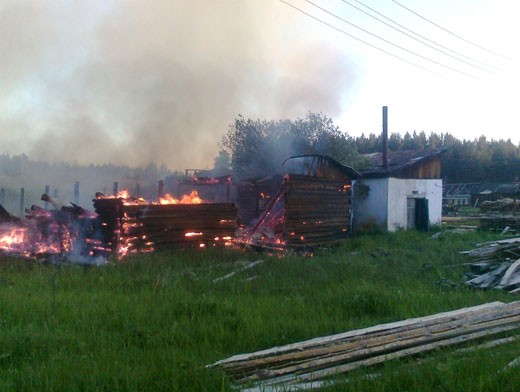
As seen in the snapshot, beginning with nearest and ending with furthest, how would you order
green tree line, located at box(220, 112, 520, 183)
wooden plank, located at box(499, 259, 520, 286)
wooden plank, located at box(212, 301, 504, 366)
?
wooden plank, located at box(212, 301, 504, 366) → wooden plank, located at box(499, 259, 520, 286) → green tree line, located at box(220, 112, 520, 183)

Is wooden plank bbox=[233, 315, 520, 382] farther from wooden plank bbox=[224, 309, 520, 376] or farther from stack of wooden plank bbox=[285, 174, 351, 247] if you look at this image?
stack of wooden plank bbox=[285, 174, 351, 247]

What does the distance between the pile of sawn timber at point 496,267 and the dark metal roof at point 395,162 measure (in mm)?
9644

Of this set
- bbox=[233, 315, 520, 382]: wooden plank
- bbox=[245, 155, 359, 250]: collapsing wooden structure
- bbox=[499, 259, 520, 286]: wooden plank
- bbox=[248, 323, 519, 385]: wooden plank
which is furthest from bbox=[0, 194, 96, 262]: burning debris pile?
bbox=[499, 259, 520, 286]: wooden plank

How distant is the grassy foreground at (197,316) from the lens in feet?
15.0

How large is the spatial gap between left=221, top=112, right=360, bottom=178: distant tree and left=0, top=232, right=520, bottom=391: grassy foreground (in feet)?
49.0

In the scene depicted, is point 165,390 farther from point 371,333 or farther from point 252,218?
point 252,218

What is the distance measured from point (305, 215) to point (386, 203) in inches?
261

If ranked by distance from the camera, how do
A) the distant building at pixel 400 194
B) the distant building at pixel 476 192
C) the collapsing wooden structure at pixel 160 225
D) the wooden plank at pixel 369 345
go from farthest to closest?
the distant building at pixel 476 192, the distant building at pixel 400 194, the collapsing wooden structure at pixel 160 225, the wooden plank at pixel 369 345

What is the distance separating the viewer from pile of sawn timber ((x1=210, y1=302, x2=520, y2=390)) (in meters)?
4.73

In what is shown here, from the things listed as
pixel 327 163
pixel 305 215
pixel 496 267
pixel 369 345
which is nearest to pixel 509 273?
pixel 496 267

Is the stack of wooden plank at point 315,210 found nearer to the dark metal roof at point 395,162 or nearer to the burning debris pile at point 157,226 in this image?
the burning debris pile at point 157,226

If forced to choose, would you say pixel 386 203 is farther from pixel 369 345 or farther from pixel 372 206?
pixel 369 345

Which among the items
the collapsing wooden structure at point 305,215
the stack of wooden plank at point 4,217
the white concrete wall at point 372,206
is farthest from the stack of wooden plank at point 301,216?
the stack of wooden plank at point 4,217

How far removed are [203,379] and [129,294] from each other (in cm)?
436
